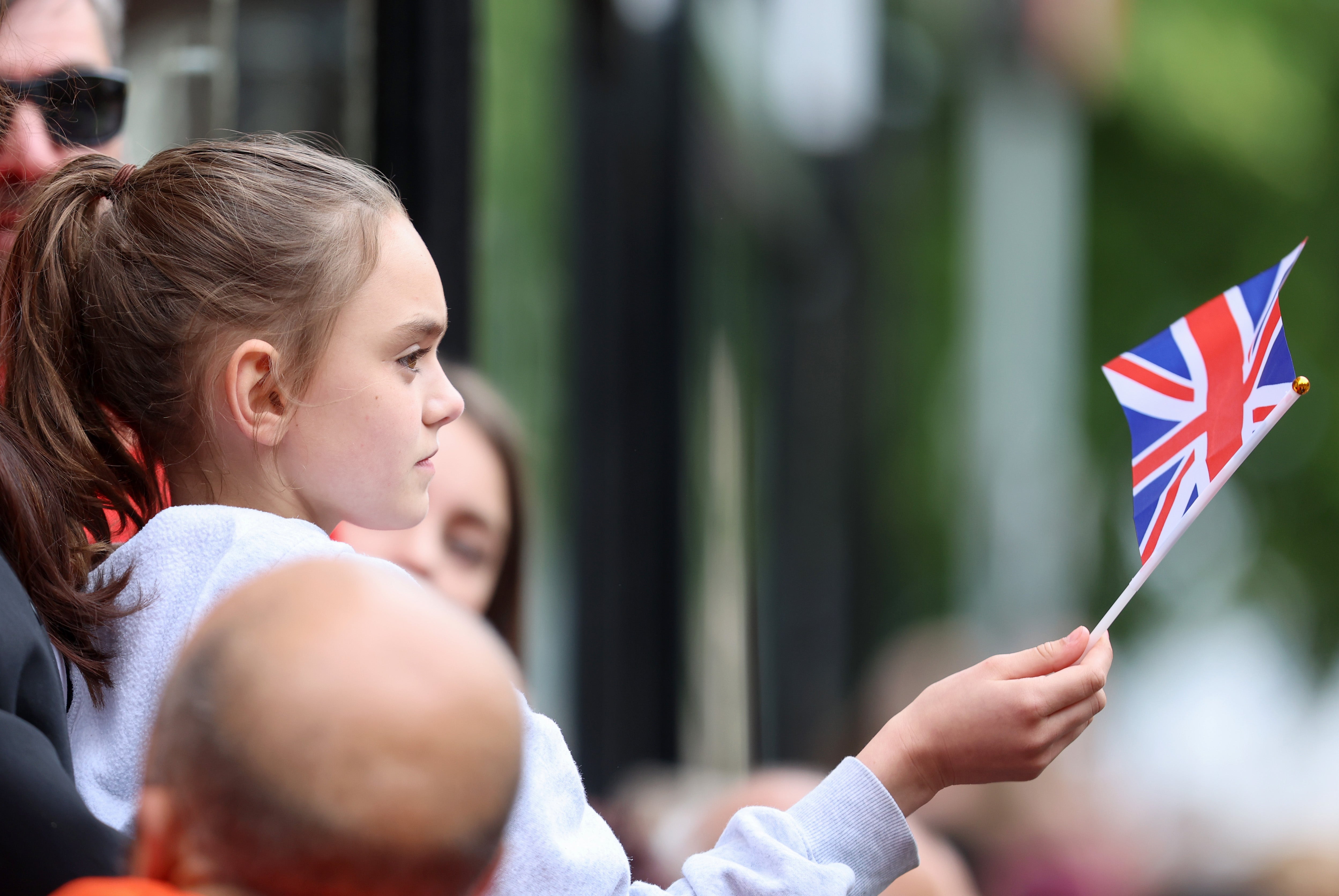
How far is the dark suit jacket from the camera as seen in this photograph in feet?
2.92

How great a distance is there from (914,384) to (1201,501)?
311 centimetres

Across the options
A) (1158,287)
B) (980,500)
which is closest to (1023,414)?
(980,500)

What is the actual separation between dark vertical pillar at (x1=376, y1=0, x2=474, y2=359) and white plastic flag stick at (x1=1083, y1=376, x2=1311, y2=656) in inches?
75.7

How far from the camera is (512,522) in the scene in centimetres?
251

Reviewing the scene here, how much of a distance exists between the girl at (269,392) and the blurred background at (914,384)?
2.40 metres

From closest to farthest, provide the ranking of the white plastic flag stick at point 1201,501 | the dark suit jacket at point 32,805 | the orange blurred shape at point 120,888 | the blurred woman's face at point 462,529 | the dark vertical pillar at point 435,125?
1. the orange blurred shape at point 120,888
2. the dark suit jacket at point 32,805
3. the white plastic flag stick at point 1201,501
4. the blurred woman's face at point 462,529
5. the dark vertical pillar at point 435,125

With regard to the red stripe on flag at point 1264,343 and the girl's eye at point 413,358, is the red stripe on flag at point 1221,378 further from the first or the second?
the girl's eye at point 413,358

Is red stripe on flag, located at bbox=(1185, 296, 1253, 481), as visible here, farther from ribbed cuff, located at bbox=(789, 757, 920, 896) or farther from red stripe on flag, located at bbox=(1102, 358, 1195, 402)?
ribbed cuff, located at bbox=(789, 757, 920, 896)

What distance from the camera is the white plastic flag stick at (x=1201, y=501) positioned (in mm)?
1184

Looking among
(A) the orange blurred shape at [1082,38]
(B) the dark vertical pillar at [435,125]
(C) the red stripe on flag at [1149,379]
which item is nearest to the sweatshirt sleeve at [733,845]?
(C) the red stripe on flag at [1149,379]

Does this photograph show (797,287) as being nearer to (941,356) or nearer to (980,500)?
(941,356)

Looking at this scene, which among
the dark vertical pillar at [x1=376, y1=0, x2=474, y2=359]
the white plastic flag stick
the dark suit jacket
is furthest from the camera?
the dark vertical pillar at [x1=376, y1=0, x2=474, y2=359]

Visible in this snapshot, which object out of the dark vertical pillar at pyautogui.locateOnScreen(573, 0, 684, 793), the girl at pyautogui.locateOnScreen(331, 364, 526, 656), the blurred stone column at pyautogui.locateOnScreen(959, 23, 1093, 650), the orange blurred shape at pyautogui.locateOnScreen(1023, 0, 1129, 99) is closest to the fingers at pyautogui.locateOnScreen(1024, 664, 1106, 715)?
the girl at pyautogui.locateOnScreen(331, 364, 526, 656)

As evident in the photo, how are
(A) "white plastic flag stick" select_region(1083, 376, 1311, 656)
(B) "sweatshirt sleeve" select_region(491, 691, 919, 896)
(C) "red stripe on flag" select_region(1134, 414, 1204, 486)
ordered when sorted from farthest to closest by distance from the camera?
(C) "red stripe on flag" select_region(1134, 414, 1204, 486) < (A) "white plastic flag stick" select_region(1083, 376, 1311, 656) < (B) "sweatshirt sleeve" select_region(491, 691, 919, 896)
